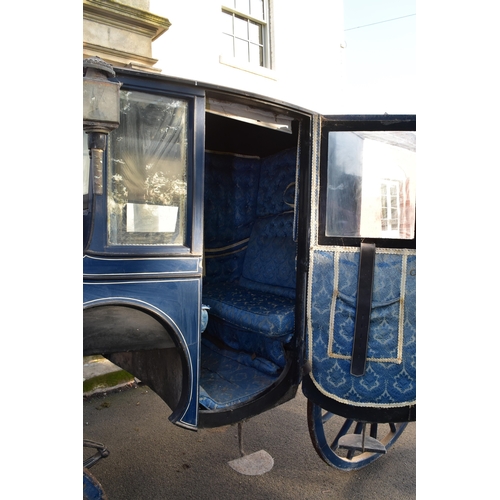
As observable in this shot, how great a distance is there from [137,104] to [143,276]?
2.58 feet

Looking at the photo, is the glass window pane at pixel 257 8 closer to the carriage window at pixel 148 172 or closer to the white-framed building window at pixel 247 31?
the white-framed building window at pixel 247 31

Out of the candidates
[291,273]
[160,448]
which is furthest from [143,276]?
[160,448]

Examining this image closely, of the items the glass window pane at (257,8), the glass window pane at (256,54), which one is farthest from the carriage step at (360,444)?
the glass window pane at (257,8)

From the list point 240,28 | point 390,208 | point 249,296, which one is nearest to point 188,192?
point 390,208

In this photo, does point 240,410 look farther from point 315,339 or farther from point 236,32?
→ point 236,32

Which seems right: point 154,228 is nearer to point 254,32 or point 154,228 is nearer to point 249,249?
point 249,249

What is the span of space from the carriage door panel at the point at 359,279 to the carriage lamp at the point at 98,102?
1.19 metres

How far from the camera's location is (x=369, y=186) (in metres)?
2.61

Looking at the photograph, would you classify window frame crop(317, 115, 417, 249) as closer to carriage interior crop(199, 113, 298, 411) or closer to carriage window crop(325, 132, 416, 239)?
Result: carriage window crop(325, 132, 416, 239)

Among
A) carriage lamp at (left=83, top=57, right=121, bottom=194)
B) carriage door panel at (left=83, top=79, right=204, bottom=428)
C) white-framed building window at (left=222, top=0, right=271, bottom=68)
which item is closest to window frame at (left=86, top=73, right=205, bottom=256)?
carriage door panel at (left=83, top=79, right=204, bottom=428)

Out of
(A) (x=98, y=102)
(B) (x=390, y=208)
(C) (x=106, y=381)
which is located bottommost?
(C) (x=106, y=381)

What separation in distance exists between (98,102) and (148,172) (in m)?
0.47
